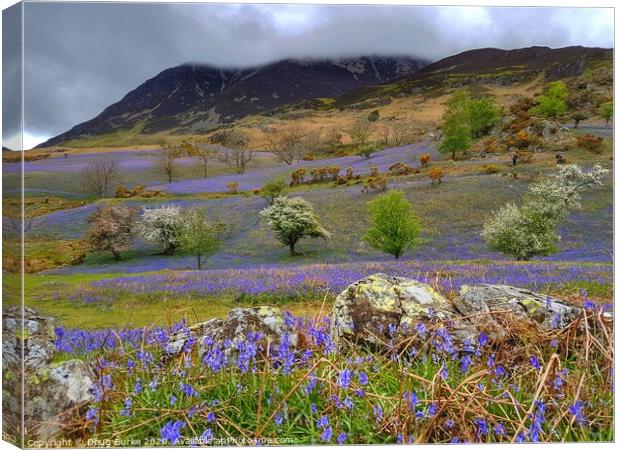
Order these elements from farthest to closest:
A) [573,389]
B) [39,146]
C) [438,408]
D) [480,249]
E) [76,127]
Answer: [480,249] → [76,127] → [39,146] → [573,389] → [438,408]

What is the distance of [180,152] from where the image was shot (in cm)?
841

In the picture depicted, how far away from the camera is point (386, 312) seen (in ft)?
21.3

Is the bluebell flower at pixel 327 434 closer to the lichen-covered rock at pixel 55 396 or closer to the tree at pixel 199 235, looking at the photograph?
the lichen-covered rock at pixel 55 396

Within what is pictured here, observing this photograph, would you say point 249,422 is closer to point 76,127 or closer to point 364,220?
point 364,220

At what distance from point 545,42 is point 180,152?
17.0ft

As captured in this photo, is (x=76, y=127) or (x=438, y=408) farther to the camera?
(x=76, y=127)

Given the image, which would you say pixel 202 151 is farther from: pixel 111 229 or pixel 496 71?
pixel 496 71

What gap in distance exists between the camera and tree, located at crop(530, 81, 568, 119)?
8406 mm

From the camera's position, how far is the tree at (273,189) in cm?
826

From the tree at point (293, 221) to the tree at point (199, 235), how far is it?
0.77m

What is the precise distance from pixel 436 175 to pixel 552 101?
Answer: 1969 mm

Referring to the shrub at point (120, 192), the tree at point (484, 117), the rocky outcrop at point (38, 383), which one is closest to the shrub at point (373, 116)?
the tree at point (484, 117)

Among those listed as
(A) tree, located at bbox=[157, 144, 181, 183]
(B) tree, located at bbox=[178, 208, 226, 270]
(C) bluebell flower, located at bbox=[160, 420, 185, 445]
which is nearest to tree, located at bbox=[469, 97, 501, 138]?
(B) tree, located at bbox=[178, 208, 226, 270]

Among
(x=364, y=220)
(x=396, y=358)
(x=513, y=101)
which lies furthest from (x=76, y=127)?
(x=513, y=101)
